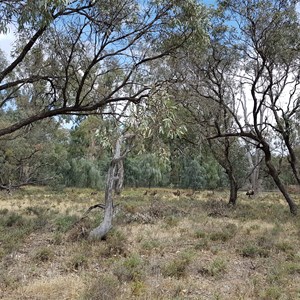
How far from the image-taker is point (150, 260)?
728 cm

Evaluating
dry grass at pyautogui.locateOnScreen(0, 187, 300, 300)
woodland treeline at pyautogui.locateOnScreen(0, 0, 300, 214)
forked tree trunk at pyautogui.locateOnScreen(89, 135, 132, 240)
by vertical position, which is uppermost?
woodland treeline at pyautogui.locateOnScreen(0, 0, 300, 214)

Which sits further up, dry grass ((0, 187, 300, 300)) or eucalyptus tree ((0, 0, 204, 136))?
eucalyptus tree ((0, 0, 204, 136))

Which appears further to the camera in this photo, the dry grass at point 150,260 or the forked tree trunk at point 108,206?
the forked tree trunk at point 108,206

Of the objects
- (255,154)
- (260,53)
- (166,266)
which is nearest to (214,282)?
(166,266)

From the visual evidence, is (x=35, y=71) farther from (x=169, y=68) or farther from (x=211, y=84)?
(x=211, y=84)

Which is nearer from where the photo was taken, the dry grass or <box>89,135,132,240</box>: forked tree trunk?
the dry grass

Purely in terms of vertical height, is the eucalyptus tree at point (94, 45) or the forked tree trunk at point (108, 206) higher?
the eucalyptus tree at point (94, 45)

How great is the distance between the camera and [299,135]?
58.7 feet

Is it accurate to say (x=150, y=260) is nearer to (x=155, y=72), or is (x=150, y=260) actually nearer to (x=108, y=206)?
(x=108, y=206)

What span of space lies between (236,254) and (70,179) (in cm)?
3019

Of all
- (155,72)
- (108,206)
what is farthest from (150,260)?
(155,72)

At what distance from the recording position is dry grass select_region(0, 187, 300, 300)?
5.42 metres

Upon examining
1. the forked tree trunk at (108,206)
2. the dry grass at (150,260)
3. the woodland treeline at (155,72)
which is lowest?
the dry grass at (150,260)

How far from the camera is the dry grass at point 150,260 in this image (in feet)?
17.8
